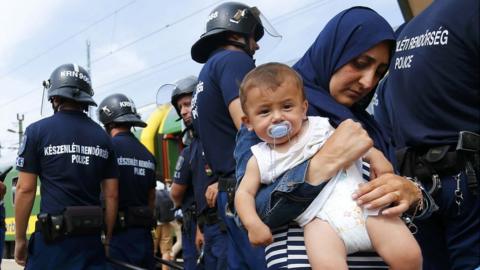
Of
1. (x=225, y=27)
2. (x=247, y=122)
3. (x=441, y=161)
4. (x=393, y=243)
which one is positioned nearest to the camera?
(x=393, y=243)

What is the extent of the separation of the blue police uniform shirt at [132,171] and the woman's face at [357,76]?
3.20 metres

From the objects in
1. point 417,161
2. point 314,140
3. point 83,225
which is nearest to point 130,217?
point 83,225

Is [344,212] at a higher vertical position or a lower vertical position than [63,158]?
lower

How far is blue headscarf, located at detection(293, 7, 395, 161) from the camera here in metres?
1.77

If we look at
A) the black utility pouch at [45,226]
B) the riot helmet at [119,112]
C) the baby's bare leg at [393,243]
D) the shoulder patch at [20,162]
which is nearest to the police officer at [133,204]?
the riot helmet at [119,112]

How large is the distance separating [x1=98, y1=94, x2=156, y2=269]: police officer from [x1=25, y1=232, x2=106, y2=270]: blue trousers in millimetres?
835

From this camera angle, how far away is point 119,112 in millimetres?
5293

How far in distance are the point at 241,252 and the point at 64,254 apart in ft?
5.55

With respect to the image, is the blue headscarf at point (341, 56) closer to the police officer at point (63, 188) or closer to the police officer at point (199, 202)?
the police officer at point (199, 202)

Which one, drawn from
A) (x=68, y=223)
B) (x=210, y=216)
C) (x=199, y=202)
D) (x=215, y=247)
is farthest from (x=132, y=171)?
(x=215, y=247)

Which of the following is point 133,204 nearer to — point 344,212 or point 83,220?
point 83,220

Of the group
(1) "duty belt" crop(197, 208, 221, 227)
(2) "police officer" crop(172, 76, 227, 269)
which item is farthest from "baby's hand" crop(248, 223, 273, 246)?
(1) "duty belt" crop(197, 208, 221, 227)

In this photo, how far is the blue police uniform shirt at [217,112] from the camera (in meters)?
2.68

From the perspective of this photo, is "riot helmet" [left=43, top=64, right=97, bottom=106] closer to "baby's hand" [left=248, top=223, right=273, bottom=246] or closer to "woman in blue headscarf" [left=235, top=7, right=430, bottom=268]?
"woman in blue headscarf" [left=235, top=7, right=430, bottom=268]
